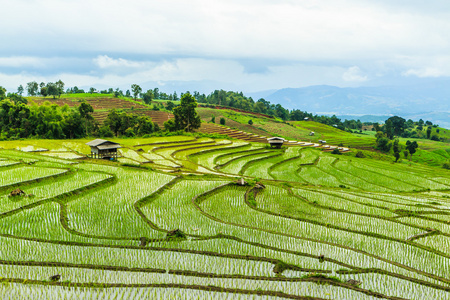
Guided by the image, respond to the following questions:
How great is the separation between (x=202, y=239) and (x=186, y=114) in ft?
138

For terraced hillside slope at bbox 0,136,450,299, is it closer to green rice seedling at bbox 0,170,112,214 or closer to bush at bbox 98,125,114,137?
green rice seedling at bbox 0,170,112,214

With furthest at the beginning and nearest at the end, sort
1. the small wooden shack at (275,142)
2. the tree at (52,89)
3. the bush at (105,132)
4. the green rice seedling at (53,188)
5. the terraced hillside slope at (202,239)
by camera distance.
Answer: the tree at (52,89)
the bush at (105,132)
the small wooden shack at (275,142)
the green rice seedling at (53,188)
the terraced hillside slope at (202,239)

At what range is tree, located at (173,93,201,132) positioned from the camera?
165ft

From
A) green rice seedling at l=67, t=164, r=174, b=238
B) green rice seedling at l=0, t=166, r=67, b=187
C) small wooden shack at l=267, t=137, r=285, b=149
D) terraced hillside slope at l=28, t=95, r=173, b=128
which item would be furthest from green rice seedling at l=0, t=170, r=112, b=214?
terraced hillside slope at l=28, t=95, r=173, b=128

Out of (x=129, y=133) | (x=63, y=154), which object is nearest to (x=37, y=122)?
(x=129, y=133)

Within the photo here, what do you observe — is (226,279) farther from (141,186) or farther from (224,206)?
(141,186)

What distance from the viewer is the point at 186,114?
50719 millimetres

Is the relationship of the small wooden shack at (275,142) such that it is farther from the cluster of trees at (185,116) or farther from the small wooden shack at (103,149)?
the small wooden shack at (103,149)

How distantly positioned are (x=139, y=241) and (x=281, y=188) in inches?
380

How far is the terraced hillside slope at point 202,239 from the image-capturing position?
7277 millimetres

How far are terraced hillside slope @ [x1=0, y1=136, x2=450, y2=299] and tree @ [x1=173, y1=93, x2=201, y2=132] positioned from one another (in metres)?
31.8

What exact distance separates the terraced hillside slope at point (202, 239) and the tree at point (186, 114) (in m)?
31.8

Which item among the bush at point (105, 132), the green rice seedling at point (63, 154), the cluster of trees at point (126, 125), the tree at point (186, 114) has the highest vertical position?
the tree at point (186, 114)

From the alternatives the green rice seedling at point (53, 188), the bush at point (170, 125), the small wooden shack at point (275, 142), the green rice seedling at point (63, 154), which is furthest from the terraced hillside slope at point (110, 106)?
the green rice seedling at point (53, 188)
